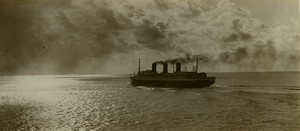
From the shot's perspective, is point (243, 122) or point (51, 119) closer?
point (243, 122)

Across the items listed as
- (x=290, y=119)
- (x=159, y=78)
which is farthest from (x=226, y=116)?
(x=159, y=78)

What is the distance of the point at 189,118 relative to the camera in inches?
1438

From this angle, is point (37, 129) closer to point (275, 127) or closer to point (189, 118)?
point (189, 118)

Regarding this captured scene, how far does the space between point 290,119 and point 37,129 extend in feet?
82.1

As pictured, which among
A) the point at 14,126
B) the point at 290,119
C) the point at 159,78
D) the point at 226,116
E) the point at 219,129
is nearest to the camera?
the point at 219,129

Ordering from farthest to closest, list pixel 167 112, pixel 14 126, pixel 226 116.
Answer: pixel 167 112 → pixel 226 116 → pixel 14 126

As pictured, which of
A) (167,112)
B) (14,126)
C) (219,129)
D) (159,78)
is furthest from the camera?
(159,78)

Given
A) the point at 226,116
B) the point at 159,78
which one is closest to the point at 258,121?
the point at 226,116

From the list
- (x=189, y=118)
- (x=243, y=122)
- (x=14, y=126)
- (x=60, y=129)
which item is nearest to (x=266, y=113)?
(x=243, y=122)

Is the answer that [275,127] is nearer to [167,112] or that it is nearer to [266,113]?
[266,113]

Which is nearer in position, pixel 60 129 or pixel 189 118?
pixel 60 129

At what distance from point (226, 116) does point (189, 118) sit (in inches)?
184

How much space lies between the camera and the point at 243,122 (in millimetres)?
34219

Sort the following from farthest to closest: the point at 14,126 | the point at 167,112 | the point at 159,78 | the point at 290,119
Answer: the point at 159,78
the point at 167,112
the point at 290,119
the point at 14,126
